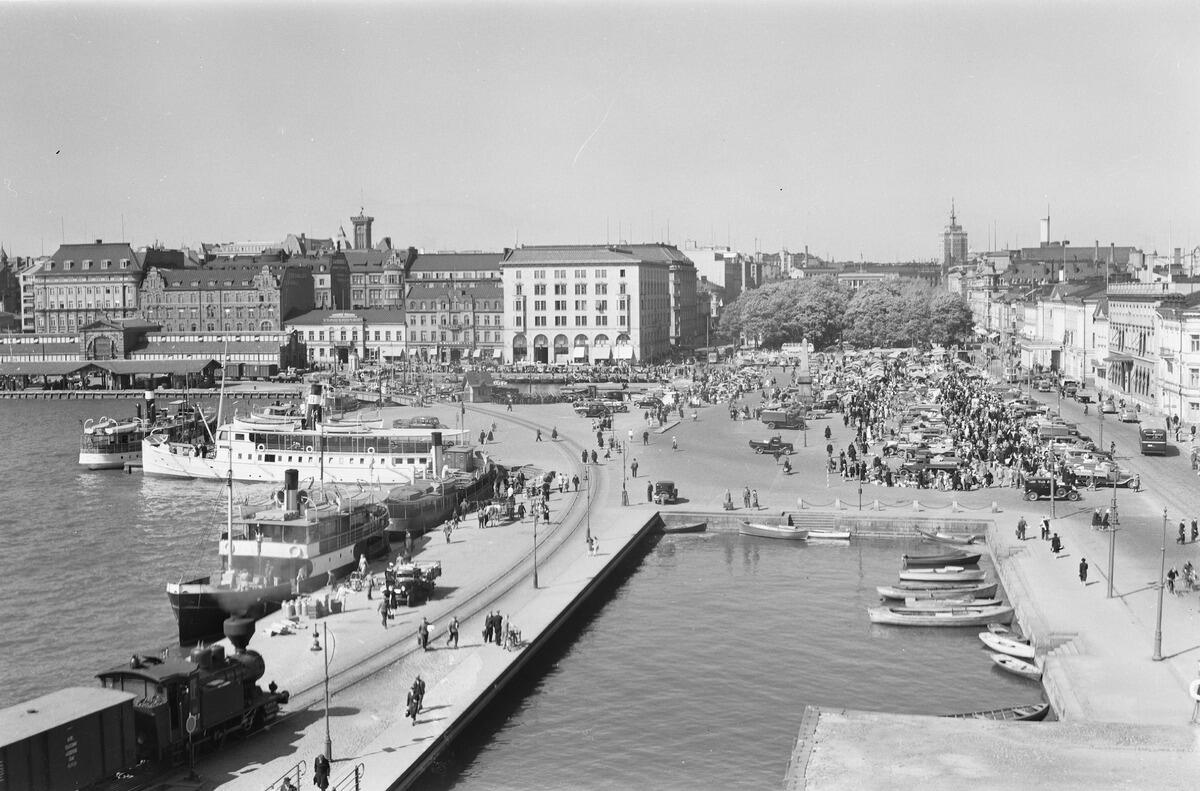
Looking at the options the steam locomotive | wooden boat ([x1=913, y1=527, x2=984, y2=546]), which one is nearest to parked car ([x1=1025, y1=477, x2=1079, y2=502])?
wooden boat ([x1=913, y1=527, x2=984, y2=546])

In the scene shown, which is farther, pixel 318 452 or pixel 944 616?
pixel 318 452

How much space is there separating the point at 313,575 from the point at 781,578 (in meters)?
16.9

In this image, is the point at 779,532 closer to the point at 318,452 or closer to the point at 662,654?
the point at 662,654

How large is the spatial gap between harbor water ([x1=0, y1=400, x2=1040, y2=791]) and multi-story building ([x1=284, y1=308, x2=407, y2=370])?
10472cm

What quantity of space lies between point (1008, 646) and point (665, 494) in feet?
77.7

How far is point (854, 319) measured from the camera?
16975 cm

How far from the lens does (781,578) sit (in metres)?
49.5

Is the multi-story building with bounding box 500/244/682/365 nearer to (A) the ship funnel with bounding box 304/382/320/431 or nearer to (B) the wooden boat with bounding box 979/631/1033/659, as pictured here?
(A) the ship funnel with bounding box 304/382/320/431

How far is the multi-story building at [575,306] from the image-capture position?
155 meters

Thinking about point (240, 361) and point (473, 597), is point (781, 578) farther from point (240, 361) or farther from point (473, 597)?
point (240, 361)

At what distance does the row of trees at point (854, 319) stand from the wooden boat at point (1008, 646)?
417 feet

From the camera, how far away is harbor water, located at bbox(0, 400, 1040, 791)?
31703 mm

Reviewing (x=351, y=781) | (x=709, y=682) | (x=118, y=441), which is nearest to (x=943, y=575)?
(x=709, y=682)

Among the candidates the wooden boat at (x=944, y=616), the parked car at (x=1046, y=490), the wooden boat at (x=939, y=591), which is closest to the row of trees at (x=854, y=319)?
the parked car at (x=1046, y=490)
